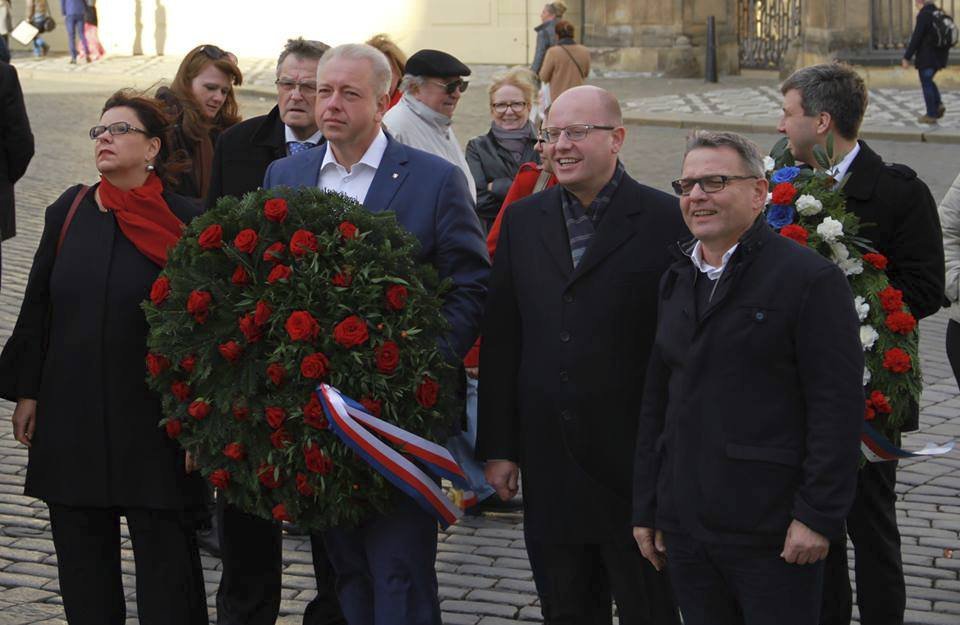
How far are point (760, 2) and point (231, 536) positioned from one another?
2715 centimetres

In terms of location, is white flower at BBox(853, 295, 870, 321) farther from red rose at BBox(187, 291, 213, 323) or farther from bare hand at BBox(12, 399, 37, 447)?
bare hand at BBox(12, 399, 37, 447)

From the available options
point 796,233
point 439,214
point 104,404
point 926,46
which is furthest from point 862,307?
point 926,46

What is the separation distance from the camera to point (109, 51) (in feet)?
116

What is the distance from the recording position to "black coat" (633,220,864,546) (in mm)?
4160

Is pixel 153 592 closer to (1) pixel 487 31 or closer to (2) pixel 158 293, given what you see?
(2) pixel 158 293

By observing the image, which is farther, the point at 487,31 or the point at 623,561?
the point at 487,31

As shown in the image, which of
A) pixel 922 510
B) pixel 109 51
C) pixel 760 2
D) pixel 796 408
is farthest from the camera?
pixel 109 51

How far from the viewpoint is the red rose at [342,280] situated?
4762mm

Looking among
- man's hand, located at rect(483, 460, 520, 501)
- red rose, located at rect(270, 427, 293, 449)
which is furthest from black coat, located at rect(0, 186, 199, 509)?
man's hand, located at rect(483, 460, 520, 501)

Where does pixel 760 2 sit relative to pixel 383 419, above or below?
above

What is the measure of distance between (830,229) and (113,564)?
253 cm

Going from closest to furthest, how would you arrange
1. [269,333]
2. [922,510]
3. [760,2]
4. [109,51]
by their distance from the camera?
[269,333]
[922,510]
[760,2]
[109,51]

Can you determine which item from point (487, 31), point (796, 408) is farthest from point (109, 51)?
point (796, 408)

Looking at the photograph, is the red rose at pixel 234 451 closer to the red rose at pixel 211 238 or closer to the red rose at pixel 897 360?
the red rose at pixel 211 238
